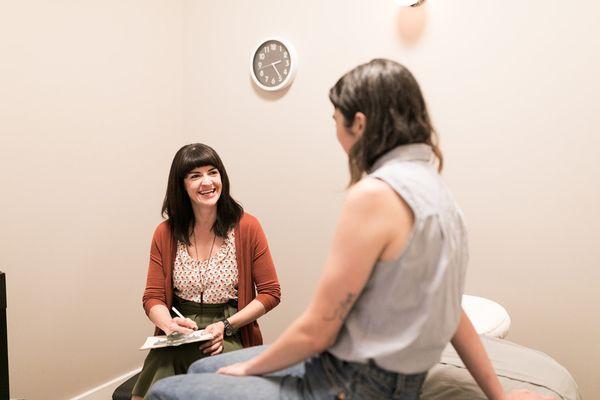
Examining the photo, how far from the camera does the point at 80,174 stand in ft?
6.84

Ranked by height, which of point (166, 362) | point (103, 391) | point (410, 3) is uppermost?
point (410, 3)

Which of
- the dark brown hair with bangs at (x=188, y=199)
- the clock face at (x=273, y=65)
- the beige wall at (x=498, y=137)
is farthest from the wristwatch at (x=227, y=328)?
the clock face at (x=273, y=65)

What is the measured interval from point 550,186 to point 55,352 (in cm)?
221

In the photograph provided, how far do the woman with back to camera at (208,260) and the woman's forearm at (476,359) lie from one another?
804mm

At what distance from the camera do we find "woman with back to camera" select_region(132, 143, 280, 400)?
168cm

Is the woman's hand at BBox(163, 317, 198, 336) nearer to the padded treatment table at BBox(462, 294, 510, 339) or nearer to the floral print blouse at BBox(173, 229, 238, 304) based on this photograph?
the floral print blouse at BBox(173, 229, 238, 304)

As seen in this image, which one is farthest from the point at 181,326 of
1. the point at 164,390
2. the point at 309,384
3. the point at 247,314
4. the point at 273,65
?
the point at 273,65

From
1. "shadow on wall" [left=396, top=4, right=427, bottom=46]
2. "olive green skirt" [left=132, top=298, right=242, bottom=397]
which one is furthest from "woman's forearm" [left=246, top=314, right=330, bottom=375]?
"shadow on wall" [left=396, top=4, right=427, bottom=46]

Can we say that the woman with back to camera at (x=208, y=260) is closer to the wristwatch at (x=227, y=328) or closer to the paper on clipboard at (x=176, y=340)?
the wristwatch at (x=227, y=328)

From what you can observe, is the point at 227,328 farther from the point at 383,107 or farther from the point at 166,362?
the point at 383,107

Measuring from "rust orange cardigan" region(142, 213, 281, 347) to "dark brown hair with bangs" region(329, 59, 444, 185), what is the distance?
2.99ft

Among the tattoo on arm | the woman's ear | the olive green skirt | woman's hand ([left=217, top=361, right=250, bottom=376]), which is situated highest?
the woman's ear

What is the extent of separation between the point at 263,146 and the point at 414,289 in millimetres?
1722

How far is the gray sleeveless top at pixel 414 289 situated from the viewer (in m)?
0.82
